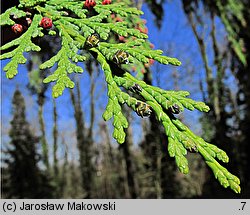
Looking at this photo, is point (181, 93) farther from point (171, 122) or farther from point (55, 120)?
point (55, 120)

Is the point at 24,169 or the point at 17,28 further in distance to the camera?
the point at 24,169

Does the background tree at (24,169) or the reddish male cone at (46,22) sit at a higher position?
the background tree at (24,169)

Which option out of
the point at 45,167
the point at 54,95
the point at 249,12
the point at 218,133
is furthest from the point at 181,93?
the point at 45,167

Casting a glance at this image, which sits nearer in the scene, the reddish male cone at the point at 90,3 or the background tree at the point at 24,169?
the reddish male cone at the point at 90,3

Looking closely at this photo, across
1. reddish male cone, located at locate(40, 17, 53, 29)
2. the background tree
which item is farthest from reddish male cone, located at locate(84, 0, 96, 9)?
the background tree

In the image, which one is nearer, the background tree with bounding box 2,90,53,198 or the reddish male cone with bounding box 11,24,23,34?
the reddish male cone with bounding box 11,24,23,34

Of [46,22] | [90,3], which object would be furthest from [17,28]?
[90,3]

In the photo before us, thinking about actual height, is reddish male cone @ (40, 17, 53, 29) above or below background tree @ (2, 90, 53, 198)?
below

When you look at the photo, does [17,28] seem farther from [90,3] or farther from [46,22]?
[90,3]

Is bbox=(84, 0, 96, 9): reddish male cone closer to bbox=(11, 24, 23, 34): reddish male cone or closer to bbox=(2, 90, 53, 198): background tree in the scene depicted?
bbox=(11, 24, 23, 34): reddish male cone

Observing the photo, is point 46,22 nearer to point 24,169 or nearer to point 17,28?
point 17,28

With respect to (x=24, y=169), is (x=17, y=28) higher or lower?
lower

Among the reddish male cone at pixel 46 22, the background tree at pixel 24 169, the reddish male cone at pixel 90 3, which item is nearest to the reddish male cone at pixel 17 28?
the reddish male cone at pixel 46 22

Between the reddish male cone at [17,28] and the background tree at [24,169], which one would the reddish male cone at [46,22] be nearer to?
the reddish male cone at [17,28]
